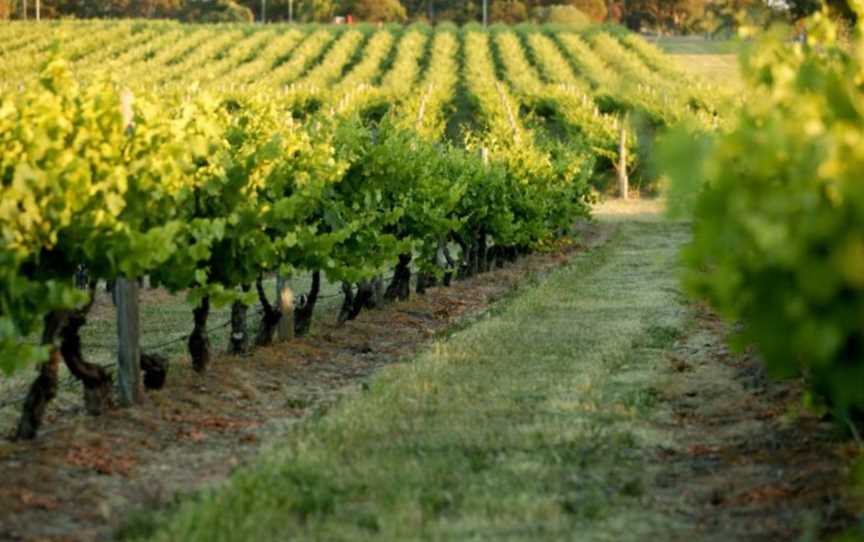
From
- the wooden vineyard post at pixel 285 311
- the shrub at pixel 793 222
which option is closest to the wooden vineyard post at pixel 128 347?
the wooden vineyard post at pixel 285 311

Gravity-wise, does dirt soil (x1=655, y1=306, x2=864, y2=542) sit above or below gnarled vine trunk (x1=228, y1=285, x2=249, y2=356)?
above

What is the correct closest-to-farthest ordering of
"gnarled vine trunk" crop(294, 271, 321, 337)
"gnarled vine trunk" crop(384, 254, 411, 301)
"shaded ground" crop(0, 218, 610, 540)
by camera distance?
"shaded ground" crop(0, 218, 610, 540)
"gnarled vine trunk" crop(294, 271, 321, 337)
"gnarled vine trunk" crop(384, 254, 411, 301)

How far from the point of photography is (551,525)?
670cm

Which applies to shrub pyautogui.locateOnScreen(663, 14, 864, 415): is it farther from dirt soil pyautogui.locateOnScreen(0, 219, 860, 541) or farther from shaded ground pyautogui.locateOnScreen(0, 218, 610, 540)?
shaded ground pyautogui.locateOnScreen(0, 218, 610, 540)

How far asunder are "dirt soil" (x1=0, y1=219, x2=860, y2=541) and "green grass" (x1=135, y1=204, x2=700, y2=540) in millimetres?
279


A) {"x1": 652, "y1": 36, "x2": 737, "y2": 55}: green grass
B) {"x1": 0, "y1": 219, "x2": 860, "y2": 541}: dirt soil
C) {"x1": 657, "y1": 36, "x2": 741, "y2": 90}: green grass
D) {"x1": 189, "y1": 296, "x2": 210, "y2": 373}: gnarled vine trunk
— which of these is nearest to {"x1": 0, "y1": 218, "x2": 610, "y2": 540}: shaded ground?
{"x1": 0, "y1": 219, "x2": 860, "y2": 541}: dirt soil

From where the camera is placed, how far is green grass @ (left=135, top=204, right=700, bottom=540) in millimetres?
6691

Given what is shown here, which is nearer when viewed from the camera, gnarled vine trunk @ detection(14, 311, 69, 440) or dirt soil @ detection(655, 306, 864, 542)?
dirt soil @ detection(655, 306, 864, 542)

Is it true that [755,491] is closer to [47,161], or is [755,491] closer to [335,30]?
[47,161]

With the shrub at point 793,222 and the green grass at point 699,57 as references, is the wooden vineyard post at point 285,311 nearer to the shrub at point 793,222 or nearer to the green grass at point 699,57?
the shrub at point 793,222

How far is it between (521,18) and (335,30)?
21.3 m

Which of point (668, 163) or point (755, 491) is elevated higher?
point (668, 163)

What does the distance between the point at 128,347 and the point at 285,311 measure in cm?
375

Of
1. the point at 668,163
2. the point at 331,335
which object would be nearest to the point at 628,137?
the point at 331,335
